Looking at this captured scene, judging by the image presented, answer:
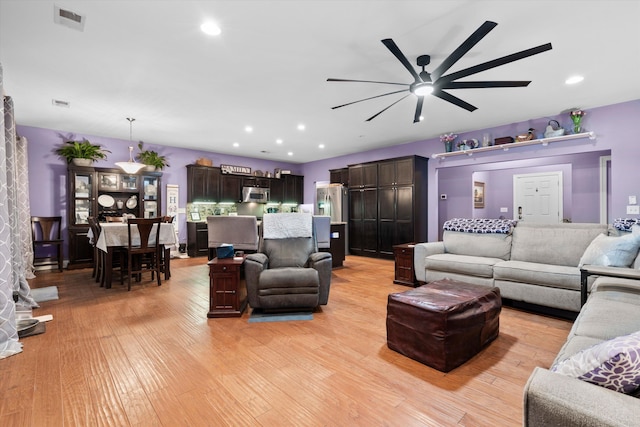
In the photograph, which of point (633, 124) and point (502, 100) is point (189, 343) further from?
point (633, 124)

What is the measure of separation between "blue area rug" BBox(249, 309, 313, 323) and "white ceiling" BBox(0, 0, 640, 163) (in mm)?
2732

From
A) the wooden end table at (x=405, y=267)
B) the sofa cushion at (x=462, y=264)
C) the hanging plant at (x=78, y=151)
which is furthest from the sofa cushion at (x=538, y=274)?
the hanging plant at (x=78, y=151)

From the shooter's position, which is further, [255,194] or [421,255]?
[255,194]

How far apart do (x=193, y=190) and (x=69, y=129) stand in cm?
258

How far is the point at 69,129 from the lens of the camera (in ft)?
18.3

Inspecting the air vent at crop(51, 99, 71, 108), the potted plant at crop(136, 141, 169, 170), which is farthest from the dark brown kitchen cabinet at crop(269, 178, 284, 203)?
the air vent at crop(51, 99, 71, 108)

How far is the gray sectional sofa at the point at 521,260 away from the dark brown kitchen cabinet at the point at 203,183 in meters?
5.47

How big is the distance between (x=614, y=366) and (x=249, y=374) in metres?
1.89

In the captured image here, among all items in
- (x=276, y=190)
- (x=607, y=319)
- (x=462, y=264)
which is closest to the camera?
(x=607, y=319)

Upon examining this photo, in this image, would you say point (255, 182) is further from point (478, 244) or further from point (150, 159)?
point (478, 244)

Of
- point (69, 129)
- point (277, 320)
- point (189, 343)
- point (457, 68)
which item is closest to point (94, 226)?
point (69, 129)

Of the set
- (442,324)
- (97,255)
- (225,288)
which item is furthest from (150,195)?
(442,324)

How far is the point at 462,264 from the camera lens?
12.3ft

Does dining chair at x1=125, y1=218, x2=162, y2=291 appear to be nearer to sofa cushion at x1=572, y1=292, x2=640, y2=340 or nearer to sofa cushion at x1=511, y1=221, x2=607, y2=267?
sofa cushion at x1=572, y1=292, x2=640, y2=340
